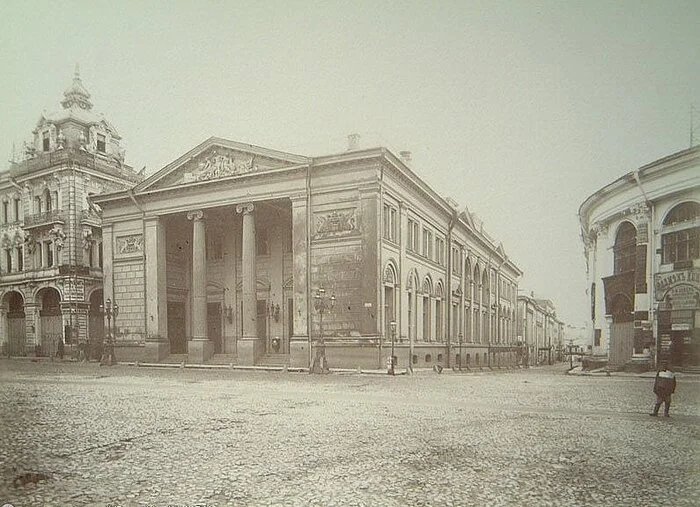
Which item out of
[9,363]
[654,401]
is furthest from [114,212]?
[654,401]

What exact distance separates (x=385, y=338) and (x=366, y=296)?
1.43 metres

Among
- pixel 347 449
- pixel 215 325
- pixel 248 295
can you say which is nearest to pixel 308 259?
pixel 248 295

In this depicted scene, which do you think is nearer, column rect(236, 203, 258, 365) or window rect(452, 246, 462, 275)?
column rect(236, 203, 258, 365)

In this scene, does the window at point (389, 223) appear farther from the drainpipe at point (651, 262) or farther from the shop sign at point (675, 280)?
the shop sign at point (675, 280)

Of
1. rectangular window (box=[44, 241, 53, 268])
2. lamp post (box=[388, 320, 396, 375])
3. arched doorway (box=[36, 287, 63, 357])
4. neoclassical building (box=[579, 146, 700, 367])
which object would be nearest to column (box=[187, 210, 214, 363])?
rectangular window (box=[44, 241, 53, 268])

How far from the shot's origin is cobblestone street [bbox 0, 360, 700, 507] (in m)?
3.61

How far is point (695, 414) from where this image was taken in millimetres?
4023

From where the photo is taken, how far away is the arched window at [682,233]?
3.78 meters

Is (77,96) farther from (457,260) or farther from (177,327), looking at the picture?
(457,260)

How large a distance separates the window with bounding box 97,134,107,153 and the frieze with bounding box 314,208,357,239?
32.5ft

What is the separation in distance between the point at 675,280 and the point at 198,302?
9896 millimetres

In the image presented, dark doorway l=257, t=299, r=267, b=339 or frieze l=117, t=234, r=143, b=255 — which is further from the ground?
frieze l=117, t=234, r=143, b=255

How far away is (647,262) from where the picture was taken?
4375mm

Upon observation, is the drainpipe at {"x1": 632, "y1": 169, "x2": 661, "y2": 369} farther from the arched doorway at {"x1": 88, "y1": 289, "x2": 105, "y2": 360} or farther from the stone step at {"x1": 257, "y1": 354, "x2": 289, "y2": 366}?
the stone step at {"x1": 257, "y1": 354, "x2": 289, "y2": 366}
